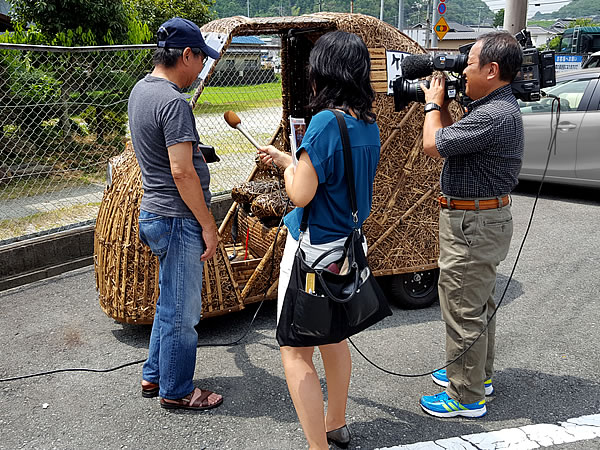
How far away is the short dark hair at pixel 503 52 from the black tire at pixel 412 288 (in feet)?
6.04

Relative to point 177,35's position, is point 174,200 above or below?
below

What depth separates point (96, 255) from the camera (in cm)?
382

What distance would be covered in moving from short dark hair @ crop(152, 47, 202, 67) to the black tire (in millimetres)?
2243

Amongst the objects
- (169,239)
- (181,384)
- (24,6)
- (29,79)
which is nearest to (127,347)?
(181,384)

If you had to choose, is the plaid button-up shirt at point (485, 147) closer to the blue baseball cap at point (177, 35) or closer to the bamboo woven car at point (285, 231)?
the bamboo woven car at point (285, 231)

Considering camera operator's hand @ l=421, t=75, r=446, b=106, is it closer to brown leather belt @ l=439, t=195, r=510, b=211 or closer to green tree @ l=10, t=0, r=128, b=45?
brown leather belt @ l=439, t=195, r=510, b=211

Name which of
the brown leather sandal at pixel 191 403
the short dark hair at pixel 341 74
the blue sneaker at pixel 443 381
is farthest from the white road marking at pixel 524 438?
the short dark hair at pixel 341 74

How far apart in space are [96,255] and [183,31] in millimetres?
1754


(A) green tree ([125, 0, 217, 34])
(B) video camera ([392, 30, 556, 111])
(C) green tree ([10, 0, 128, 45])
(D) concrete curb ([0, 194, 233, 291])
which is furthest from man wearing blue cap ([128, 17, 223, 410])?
(A) green tree ([125, 0, 217, 34])

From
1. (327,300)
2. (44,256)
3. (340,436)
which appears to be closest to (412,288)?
(340,436)

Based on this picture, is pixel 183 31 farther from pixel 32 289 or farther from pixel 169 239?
pixel 32 289

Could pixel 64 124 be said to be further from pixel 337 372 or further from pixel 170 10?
pixel 170 10

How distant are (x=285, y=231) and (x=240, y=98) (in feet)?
→ 14.1

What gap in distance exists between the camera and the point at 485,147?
108 inches
